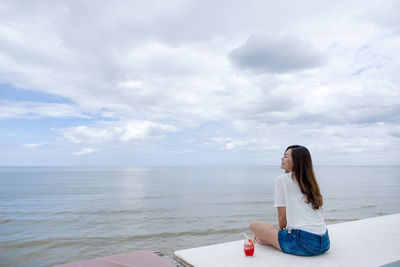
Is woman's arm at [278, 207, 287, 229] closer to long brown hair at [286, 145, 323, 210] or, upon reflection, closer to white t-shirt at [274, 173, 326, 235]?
white t-shirt at [274, 173, 326, 235]

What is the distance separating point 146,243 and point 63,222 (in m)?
6.80

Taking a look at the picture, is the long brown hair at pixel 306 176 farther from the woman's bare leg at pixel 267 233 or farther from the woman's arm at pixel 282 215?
the woman's bare leg at pixel 267 233

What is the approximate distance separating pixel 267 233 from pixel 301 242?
0.57 meters

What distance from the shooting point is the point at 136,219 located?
14.8 m

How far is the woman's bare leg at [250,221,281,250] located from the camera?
4391mm

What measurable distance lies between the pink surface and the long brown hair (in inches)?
87.4

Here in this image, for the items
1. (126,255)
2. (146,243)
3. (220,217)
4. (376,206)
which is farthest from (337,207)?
(126,255)

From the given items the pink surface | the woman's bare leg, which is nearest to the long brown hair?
the woman's bare leg

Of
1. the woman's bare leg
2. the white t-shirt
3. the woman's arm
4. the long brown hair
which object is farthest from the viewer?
the woman's bare leg

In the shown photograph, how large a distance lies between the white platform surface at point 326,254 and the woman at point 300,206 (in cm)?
22

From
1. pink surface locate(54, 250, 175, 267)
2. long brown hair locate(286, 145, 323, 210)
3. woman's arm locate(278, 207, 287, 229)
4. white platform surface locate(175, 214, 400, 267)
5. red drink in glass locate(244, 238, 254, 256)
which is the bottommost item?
white platform surface locate(175, 214, 400, 267)

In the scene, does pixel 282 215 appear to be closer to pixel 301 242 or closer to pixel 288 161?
pixel 301 242

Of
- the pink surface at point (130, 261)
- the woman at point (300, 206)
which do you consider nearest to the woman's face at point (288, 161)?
the woman at point (300, 206)

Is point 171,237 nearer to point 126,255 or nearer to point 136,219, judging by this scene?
point 136,219
